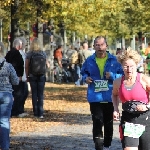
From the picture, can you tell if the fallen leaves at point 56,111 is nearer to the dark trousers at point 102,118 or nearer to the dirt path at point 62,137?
the dirt path at point 62,137

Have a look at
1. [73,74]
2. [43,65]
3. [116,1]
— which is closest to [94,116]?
[43,65]

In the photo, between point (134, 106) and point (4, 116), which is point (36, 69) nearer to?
point (4, 116)

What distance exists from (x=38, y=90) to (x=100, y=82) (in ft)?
19.0

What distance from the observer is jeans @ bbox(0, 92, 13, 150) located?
379 inches

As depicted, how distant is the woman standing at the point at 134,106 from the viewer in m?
7.15

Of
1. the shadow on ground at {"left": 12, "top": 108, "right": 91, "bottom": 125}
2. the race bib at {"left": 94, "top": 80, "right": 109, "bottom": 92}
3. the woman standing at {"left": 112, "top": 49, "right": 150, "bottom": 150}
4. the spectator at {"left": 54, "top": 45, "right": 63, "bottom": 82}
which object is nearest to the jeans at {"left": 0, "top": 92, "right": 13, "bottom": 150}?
the race bib at {"left": 94, "top": 80, "right": 109, "bottom": 92}

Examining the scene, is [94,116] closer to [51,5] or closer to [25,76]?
[25,76]

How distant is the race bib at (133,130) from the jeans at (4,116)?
2.96 meters

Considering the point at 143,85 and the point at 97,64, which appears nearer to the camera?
the point at 143,85

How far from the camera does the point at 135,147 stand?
23.4 ft

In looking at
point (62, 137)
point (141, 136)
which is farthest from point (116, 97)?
point (62, 137)

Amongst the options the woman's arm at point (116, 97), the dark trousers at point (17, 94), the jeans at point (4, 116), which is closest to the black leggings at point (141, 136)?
the woman's arm at point (116, 97)

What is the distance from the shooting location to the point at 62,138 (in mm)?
11969

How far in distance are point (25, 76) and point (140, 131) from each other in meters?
8.47
